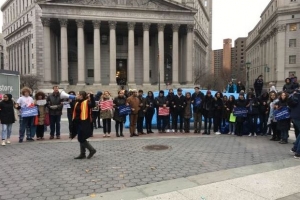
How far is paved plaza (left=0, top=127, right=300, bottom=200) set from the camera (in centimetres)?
600

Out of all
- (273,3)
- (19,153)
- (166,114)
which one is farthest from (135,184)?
(273,3)

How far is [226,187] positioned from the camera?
5.87m

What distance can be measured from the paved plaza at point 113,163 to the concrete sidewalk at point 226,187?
33cm

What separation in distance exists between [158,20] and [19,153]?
44.3 metres

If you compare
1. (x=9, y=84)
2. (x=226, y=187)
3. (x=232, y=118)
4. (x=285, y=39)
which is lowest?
(x=226, y=187)

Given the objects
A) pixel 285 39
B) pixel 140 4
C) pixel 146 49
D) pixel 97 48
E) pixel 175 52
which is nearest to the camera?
pixel 97 48

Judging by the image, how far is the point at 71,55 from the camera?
55188 millimetres

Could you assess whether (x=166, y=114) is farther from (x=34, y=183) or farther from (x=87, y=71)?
(x=87, y=71)

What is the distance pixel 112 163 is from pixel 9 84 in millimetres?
17225

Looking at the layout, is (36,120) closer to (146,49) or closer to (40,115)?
(40,115)

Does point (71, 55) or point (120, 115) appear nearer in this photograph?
point (120, 115)

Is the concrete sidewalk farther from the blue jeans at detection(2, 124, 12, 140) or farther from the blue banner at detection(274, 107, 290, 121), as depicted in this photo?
the blue jeans at detection(2, 124, 12, 140)

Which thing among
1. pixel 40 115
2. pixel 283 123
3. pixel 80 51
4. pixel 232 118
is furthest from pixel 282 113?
pixel 80 51

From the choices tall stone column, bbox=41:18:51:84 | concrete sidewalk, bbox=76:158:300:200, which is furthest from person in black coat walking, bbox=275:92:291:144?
tall stone column, bbox=41:18:51:84
